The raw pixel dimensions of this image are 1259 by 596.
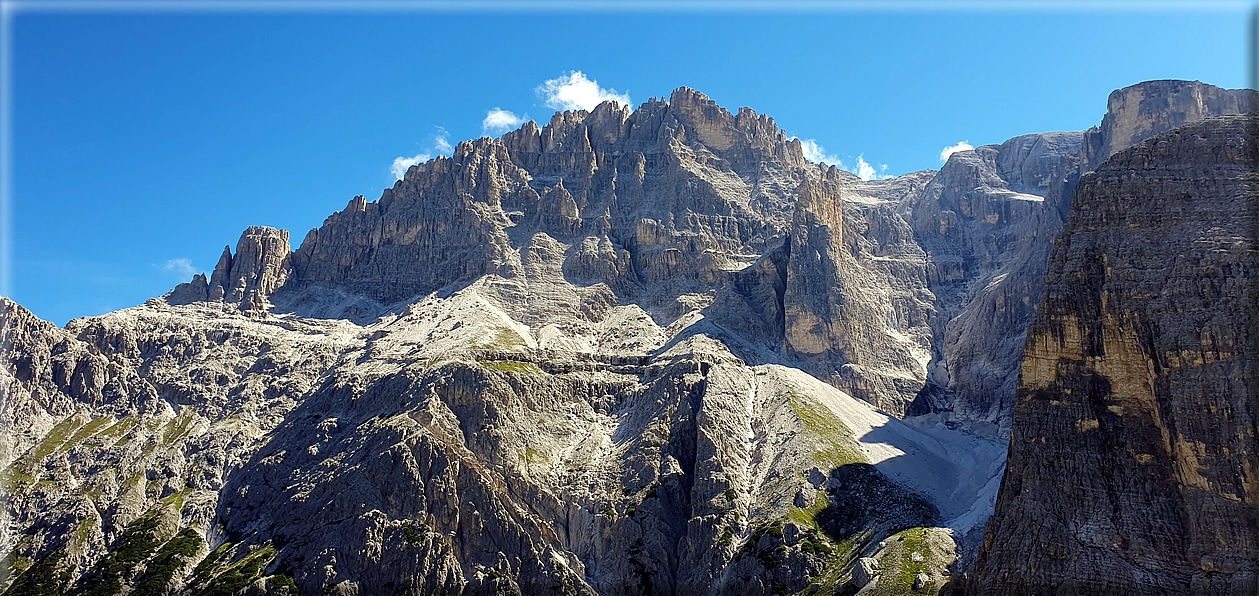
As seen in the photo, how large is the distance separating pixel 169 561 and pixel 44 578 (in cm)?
2268

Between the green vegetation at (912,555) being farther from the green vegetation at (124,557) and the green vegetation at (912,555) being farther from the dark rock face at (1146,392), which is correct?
the green vegetation at (124,557)

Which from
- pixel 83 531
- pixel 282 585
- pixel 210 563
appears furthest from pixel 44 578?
pixel 282 585

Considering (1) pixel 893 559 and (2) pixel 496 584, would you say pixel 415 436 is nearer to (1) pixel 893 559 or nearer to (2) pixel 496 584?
(2) pixel 496 584

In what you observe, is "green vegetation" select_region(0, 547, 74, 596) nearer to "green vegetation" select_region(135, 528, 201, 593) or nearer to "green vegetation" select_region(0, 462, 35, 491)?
"green vegetation" select_region(135, 528, 201, 593)

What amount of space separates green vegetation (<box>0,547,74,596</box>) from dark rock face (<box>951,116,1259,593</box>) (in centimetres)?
16477

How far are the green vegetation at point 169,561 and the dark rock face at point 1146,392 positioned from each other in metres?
145

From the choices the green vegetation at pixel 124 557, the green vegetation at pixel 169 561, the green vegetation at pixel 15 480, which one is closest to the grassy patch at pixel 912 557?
the green vegetation at pixel 169 561

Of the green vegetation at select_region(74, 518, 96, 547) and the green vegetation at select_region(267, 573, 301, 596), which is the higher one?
the green vegetation at select_region(74, 518, 96, 547)

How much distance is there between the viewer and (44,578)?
6988 inches

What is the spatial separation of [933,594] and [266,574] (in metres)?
120

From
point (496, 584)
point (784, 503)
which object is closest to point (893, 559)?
point (784, 503)

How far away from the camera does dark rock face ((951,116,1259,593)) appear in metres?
111

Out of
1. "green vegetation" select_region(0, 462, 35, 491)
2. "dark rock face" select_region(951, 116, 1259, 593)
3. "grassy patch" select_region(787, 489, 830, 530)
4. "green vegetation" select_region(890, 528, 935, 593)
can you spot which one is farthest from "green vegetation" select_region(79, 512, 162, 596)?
"dark rock face" select_region(951, 116, 1259, 593)

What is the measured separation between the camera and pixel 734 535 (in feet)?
592
